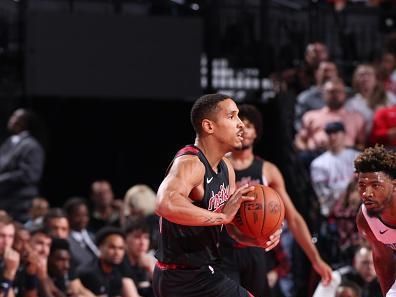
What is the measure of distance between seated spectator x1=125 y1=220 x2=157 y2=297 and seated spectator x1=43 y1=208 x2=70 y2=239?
2.08ft

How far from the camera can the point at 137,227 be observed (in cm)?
1133

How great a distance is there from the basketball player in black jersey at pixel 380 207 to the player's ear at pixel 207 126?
39.3 inches

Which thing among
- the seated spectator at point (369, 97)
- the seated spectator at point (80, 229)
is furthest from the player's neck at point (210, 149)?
the seated spectator at point (369, 97)

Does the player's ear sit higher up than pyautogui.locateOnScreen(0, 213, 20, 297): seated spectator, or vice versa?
the player's ear

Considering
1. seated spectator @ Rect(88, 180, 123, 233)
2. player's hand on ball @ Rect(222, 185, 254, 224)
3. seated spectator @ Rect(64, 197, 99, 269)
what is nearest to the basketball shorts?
player's hand on ball @ Rect(222, 185, 254, 224)

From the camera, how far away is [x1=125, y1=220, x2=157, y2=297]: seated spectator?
11242mm

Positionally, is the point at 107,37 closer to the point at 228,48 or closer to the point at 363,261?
the point at 228,48

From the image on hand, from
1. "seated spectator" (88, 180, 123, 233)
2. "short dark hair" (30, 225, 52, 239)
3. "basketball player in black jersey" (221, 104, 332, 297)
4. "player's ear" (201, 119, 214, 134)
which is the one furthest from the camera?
"seated spectator" (88, 180, 123, 233)

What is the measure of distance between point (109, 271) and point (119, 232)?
398 mm

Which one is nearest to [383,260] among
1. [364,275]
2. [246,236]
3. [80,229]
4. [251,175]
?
[246,236]

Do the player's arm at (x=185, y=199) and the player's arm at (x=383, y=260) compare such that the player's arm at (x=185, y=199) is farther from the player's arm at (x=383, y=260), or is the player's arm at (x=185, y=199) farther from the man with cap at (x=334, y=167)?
the man with cap at (x=334, y=167)

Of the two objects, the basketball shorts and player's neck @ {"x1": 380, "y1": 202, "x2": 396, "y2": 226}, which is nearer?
the basketball shorts

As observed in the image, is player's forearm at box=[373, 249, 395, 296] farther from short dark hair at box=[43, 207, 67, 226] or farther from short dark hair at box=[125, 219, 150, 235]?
short dark hair at box=[43, 207, 67, 226]

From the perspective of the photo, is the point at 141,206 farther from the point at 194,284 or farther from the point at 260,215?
the point at 194,284
